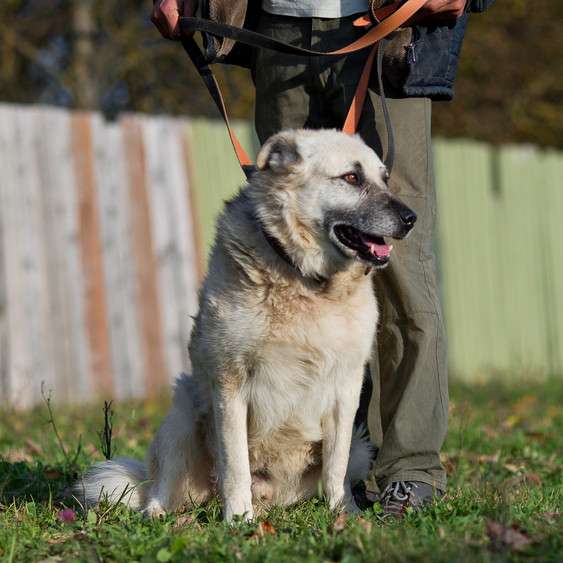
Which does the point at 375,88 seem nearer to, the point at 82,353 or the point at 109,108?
the point at 82,353

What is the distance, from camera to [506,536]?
2.76 m

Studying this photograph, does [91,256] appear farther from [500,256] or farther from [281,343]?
[500,256]

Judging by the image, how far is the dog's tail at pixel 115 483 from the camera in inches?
144

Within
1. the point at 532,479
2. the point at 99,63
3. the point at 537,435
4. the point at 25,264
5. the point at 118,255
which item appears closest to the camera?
the point at 532,479

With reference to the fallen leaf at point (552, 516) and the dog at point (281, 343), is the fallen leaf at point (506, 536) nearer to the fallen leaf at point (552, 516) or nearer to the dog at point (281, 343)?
the fallen leaf at point (552, 516)

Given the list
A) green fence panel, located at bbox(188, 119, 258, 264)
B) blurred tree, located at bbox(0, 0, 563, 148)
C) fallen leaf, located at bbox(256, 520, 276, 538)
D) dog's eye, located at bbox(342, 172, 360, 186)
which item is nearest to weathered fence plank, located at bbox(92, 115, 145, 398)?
green fence panel, located at bbox(188, 119, 258, 264)

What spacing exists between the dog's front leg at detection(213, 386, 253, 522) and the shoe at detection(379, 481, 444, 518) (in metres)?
0.50

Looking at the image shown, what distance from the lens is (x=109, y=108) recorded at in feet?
38.6

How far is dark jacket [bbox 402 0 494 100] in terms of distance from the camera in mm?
3691

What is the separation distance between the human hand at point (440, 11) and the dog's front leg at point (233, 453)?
4.97 ft

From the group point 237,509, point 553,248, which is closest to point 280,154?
point 237,509

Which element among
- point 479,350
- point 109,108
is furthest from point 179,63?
point 479,350

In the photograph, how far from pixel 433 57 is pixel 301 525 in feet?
5.76

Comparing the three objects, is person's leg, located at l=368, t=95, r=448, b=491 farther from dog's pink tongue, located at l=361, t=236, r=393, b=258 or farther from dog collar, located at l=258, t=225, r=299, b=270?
dog collar, located at l=258, t=225, r=299, b=270
